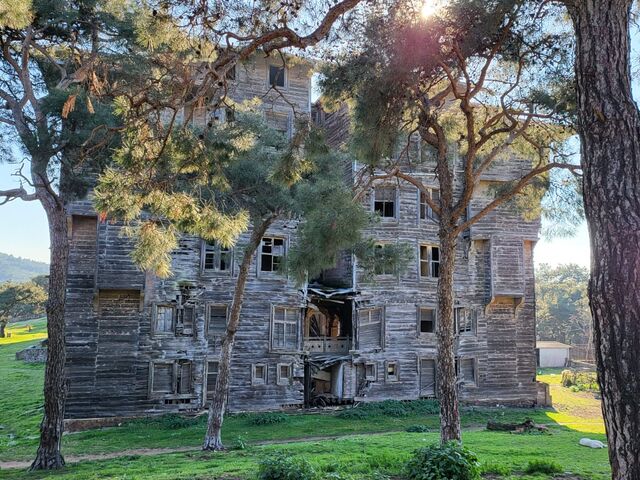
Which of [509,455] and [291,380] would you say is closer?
[509,455]

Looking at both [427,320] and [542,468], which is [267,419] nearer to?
[427,320]

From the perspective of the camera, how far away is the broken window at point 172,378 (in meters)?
23.9

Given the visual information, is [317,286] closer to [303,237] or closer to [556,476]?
[303,237]

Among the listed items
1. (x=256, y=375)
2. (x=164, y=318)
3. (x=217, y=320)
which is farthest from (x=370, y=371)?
(x=164, y=318)

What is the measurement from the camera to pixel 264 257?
26.1 meters

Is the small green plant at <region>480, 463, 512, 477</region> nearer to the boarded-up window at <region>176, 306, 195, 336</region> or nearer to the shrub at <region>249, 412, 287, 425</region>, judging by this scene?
the shrub at <region>249, 412, 287, 425</region>

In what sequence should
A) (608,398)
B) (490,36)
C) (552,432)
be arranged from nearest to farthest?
1. (608,398)
2. (490,36)
3. (552,432)

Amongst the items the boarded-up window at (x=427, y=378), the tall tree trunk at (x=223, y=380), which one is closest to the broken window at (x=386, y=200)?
the boarded-up window at (x=427, y=378)

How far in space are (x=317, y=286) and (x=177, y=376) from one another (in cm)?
772

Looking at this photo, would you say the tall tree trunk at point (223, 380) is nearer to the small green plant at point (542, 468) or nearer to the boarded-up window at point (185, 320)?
the boarded-up window at point (185, 320)

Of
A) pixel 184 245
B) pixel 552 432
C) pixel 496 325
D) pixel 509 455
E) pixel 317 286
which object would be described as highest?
pixel 184 245

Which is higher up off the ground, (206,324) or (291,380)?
(206,324)

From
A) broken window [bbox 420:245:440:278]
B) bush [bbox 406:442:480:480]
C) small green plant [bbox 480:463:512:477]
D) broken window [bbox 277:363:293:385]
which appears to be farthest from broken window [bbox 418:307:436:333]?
bush [bbox 406:442:480:480]

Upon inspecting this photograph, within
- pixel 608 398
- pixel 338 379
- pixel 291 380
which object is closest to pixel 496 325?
pixel 338 379
